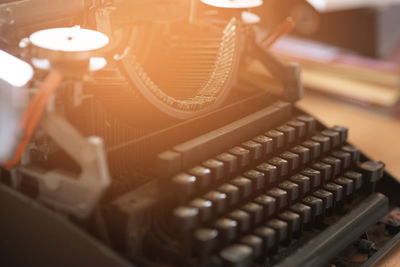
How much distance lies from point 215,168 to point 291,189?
0.22 metres

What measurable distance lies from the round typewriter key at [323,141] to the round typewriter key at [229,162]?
0.34 metres

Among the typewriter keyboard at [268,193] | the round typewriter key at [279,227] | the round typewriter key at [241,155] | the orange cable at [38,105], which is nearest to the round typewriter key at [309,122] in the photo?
the typewriter keyboard at [268,193]

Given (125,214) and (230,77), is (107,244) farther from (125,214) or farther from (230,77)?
(230,77)

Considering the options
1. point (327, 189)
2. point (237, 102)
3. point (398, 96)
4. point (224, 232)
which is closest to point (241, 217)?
point (224, 232)

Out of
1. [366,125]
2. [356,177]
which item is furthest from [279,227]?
[366,125]

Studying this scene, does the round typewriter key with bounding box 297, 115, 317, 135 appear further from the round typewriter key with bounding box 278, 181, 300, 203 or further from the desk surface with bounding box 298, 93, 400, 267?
the desk surface with bounding box 298, 93, 400, 267

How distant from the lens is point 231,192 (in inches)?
49.9

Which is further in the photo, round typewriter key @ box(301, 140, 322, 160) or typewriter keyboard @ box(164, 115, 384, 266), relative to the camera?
round typewriter key @ box(301, 140, 322, 160)

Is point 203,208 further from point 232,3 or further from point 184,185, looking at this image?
point 232,3

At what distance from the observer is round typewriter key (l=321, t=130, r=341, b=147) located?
5.40 ft

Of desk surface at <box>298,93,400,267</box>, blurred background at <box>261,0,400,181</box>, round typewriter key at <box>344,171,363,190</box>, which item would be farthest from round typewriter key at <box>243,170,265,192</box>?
blurred background at <box>261,0,400,181</box>

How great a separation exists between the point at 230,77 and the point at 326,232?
487mm

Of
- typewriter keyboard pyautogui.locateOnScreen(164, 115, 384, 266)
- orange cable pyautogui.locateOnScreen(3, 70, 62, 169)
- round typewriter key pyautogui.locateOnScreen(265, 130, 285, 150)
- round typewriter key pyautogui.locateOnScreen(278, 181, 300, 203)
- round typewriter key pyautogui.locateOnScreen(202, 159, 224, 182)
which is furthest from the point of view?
round typewriter key pyautogui.locateOnScreen(265, 130, 285, 150)

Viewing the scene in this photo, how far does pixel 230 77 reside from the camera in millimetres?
1571
